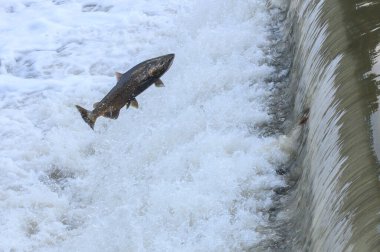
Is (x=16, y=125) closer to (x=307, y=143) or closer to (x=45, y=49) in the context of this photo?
(x=45, y=49)

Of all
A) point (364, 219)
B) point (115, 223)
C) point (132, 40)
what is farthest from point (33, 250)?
point (132, 40)

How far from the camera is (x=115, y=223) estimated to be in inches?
200

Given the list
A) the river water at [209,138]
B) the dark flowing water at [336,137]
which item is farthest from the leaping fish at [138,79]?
the dark flowing water at [336,137]

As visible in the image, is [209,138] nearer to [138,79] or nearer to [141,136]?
[141,136]

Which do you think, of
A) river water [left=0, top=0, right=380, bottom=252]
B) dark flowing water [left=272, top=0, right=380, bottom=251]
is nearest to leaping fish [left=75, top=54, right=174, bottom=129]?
river water [left=0, top=0, right=380, bottom=252]

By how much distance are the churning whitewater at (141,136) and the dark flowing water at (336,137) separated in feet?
1.00

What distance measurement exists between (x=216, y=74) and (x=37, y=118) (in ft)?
5.60

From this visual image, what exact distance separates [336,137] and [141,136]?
2.18m

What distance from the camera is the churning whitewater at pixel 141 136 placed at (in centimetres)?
490

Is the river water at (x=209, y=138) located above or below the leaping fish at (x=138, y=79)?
below

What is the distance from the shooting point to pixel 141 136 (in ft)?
19.5

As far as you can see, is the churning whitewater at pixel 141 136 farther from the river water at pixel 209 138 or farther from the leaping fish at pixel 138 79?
the leaping fish at pixel 138 79

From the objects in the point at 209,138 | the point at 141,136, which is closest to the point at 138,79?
the point at 209,138

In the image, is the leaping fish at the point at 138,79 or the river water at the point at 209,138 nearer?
the river water at the point at 209,138
